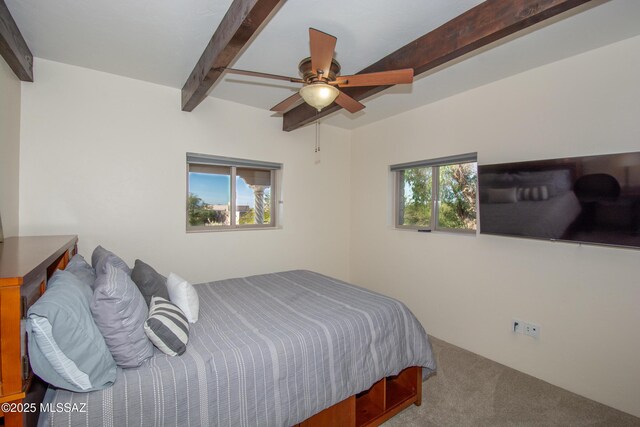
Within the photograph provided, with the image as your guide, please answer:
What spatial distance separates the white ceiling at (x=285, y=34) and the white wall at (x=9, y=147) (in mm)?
336

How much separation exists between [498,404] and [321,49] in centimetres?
258

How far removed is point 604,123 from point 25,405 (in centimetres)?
335

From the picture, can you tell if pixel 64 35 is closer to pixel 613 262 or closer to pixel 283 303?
pixel 283 303

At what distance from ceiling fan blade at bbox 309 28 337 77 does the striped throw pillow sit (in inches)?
59.8

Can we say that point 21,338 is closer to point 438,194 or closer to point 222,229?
point 222,229

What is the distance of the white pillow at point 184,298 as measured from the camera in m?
1.77

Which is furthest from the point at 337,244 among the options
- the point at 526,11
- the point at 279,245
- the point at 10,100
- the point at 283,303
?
the point at 10,100

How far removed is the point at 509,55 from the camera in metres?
2.17

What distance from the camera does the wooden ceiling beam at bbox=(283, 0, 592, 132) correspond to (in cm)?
144

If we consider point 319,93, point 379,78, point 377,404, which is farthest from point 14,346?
point 379,78

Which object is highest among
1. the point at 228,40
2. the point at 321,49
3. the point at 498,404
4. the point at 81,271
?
the point at 228,40

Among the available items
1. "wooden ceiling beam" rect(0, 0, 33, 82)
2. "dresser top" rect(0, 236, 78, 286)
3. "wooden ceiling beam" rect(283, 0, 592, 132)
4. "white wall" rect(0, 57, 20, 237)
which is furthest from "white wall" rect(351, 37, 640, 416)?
"white wall" rect(0, 57, 20, 237)

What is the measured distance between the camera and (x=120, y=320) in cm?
124

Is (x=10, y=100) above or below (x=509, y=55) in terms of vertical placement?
below
